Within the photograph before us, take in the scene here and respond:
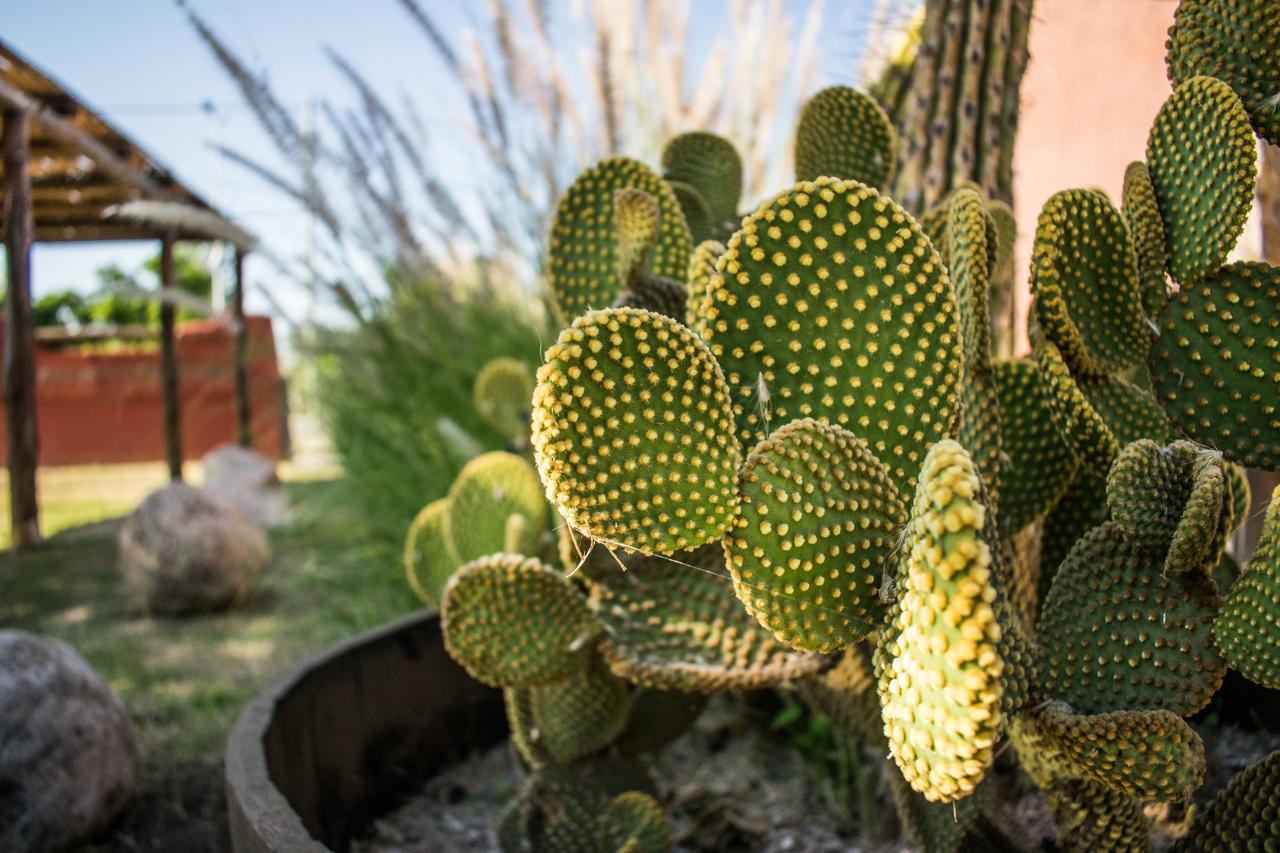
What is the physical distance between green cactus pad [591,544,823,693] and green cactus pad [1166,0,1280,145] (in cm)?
65

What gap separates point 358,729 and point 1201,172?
4.14ft

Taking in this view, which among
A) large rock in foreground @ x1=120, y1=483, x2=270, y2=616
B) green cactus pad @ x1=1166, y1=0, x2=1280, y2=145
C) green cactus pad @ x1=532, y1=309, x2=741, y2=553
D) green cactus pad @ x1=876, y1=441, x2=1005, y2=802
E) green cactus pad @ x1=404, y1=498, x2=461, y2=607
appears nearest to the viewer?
green cactus pad @ x1=876, y1=441, x2=1005, y2=802

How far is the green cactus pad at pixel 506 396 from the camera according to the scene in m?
1.57

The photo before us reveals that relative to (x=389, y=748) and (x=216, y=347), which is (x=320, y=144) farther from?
(x=216, y=347)

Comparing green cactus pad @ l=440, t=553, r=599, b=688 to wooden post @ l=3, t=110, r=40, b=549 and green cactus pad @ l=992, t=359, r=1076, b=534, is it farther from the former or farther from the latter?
wooden post @ l=3, t=110, r=40, b=549

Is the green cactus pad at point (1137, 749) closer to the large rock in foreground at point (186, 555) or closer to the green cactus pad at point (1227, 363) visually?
the green cactus pad at point (1227, 363)

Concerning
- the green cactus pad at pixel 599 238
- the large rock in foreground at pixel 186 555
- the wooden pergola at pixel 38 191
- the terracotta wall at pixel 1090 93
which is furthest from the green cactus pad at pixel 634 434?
the wooden pergola at pixel 38 191

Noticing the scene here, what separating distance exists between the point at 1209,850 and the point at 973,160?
2.92ft

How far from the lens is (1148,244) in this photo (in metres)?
0.90

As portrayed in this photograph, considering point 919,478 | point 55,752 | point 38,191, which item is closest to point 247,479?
point 38,191

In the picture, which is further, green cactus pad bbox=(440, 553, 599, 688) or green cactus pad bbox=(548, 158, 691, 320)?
green cactus pad bbox=(548, 158, 691, 320)

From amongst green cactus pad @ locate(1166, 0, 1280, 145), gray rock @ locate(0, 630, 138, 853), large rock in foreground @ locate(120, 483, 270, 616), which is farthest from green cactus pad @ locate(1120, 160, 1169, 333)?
large rock in foreground @ locate(120, 483, 270, 616)

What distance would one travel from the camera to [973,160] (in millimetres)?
1314

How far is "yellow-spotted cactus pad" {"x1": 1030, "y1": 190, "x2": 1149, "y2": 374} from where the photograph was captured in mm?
791
